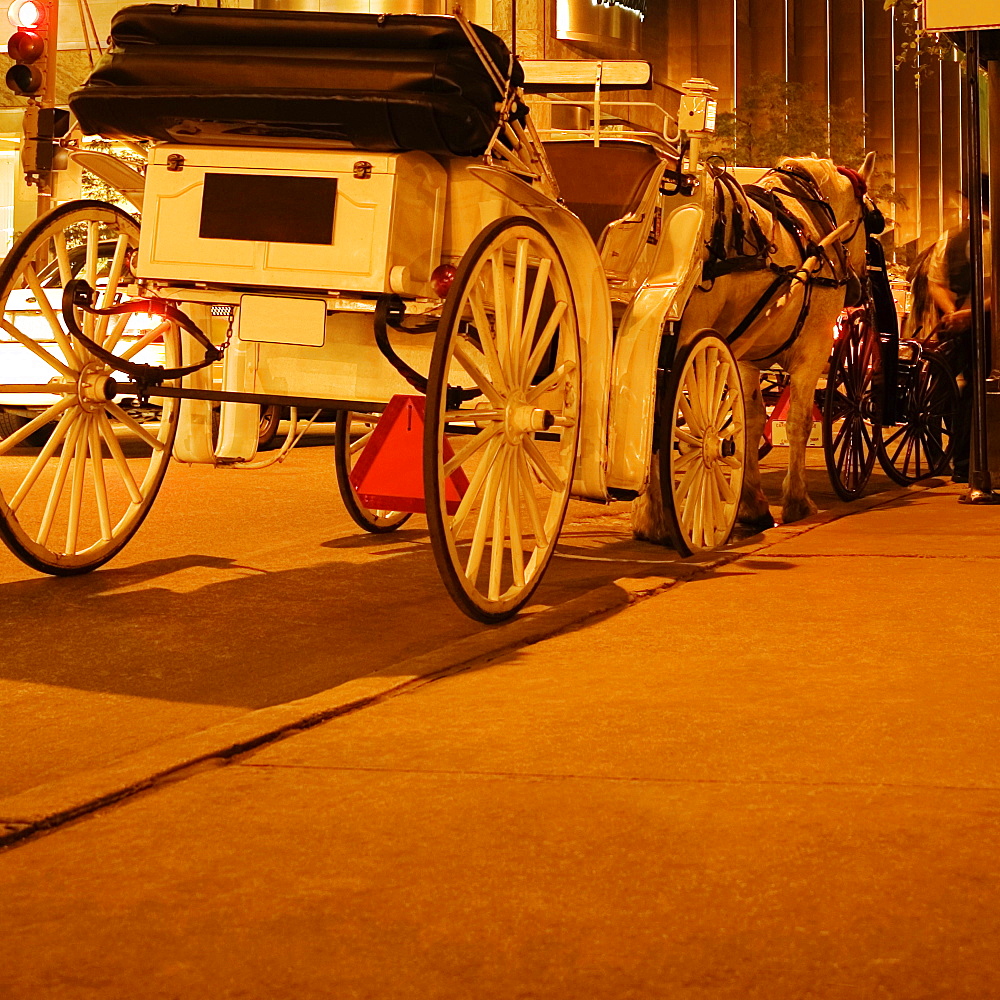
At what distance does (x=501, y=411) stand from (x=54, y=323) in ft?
6.72

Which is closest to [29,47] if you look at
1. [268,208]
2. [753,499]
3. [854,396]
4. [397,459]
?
[854,396]

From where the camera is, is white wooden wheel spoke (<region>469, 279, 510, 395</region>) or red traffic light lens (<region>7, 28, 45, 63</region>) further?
red traffic light lens (<region>7, 28, 45, 63</region>)

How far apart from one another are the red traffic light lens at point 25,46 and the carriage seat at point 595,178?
25.1 feet

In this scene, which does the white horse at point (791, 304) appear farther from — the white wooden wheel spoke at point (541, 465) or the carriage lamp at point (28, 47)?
the carriage lamp at point (28, 47)

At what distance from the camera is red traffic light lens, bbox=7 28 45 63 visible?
14734mm

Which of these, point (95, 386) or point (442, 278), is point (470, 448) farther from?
point (95, 386)

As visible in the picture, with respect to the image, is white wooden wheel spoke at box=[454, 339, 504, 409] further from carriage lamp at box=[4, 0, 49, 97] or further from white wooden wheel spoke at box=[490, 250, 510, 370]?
carriage lamp at box=[4, 0, 49, 97]

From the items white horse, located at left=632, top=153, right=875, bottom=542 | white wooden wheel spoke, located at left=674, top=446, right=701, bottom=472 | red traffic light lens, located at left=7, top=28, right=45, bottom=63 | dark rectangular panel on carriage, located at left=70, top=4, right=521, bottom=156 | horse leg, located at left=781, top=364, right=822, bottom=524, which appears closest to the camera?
dark rectangular panel on carriage, located at left=70, top=4, right=521, bottom=156

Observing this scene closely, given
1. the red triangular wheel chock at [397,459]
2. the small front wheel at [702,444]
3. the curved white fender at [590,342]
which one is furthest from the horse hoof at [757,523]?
the red triangular wheel chock at [397,459]

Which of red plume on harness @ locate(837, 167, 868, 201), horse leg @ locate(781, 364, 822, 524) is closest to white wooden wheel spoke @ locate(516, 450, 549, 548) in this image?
horse leg @ locate(781, 364, 822, 524)

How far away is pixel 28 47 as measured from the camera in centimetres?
1482

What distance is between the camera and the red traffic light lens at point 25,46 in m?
14.7

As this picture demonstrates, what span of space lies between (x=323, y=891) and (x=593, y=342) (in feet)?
12.8

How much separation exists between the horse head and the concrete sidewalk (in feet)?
18.7
